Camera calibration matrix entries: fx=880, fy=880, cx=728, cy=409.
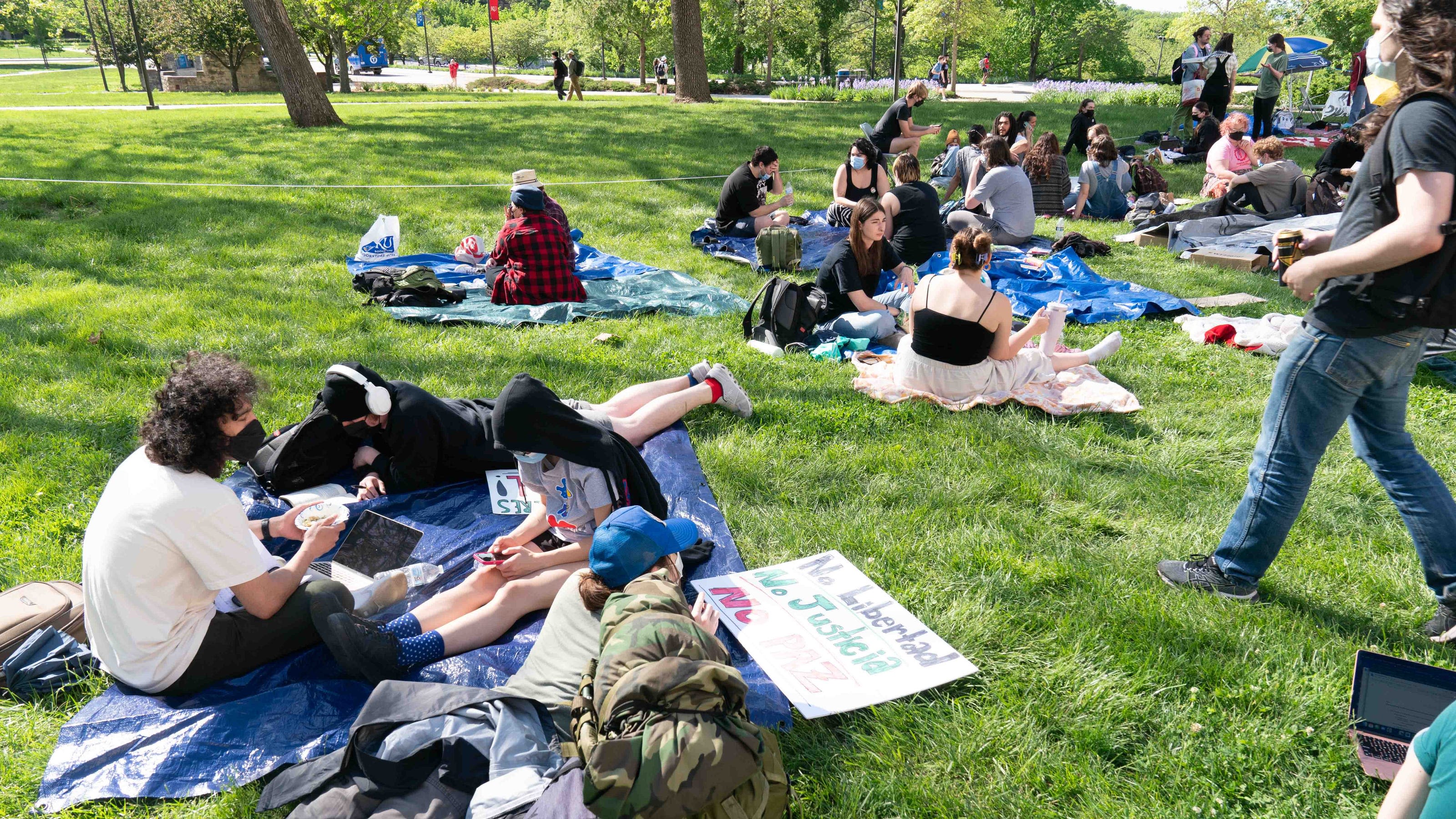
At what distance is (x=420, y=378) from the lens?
634cm

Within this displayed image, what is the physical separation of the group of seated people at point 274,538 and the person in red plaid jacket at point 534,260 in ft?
11.2

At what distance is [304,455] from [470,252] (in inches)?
190

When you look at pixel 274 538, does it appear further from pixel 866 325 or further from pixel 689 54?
pixel 689 54

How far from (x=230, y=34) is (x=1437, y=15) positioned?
1538 inches

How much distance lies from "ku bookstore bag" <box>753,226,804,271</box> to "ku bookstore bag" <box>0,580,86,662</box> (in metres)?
6.69

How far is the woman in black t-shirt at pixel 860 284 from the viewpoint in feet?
23.4

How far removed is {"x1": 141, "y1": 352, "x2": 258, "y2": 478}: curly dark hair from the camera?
2891 millimetres

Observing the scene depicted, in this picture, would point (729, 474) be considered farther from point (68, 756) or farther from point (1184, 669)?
A: point (68, 756)

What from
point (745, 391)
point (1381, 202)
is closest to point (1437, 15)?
point (1381, 202)

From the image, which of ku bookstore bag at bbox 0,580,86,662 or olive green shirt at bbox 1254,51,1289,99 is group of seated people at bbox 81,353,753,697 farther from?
olive green shirt at bbox 1254,51,1289,99

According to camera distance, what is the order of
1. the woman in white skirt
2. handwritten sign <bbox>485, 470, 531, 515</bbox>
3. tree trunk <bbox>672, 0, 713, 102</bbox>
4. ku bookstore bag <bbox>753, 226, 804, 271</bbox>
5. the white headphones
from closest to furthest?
the white headphones < handwritten sign <bbox>485, 470, 531, 515</bbox> < the woman in white skirt < ku bookstore bag <bbox>753, 226, 804, 271</bbox> < tree trunk <bbox>672, 0, 713, 102</bbox>

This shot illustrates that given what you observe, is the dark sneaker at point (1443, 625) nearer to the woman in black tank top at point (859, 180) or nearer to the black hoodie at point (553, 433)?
the black hoodie at point (553, 433)

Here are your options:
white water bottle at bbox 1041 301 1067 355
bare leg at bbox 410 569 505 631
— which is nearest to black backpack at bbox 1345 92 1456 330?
white water bottle at bbox 1041 301 1067 355

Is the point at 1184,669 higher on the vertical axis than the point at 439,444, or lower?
lower
